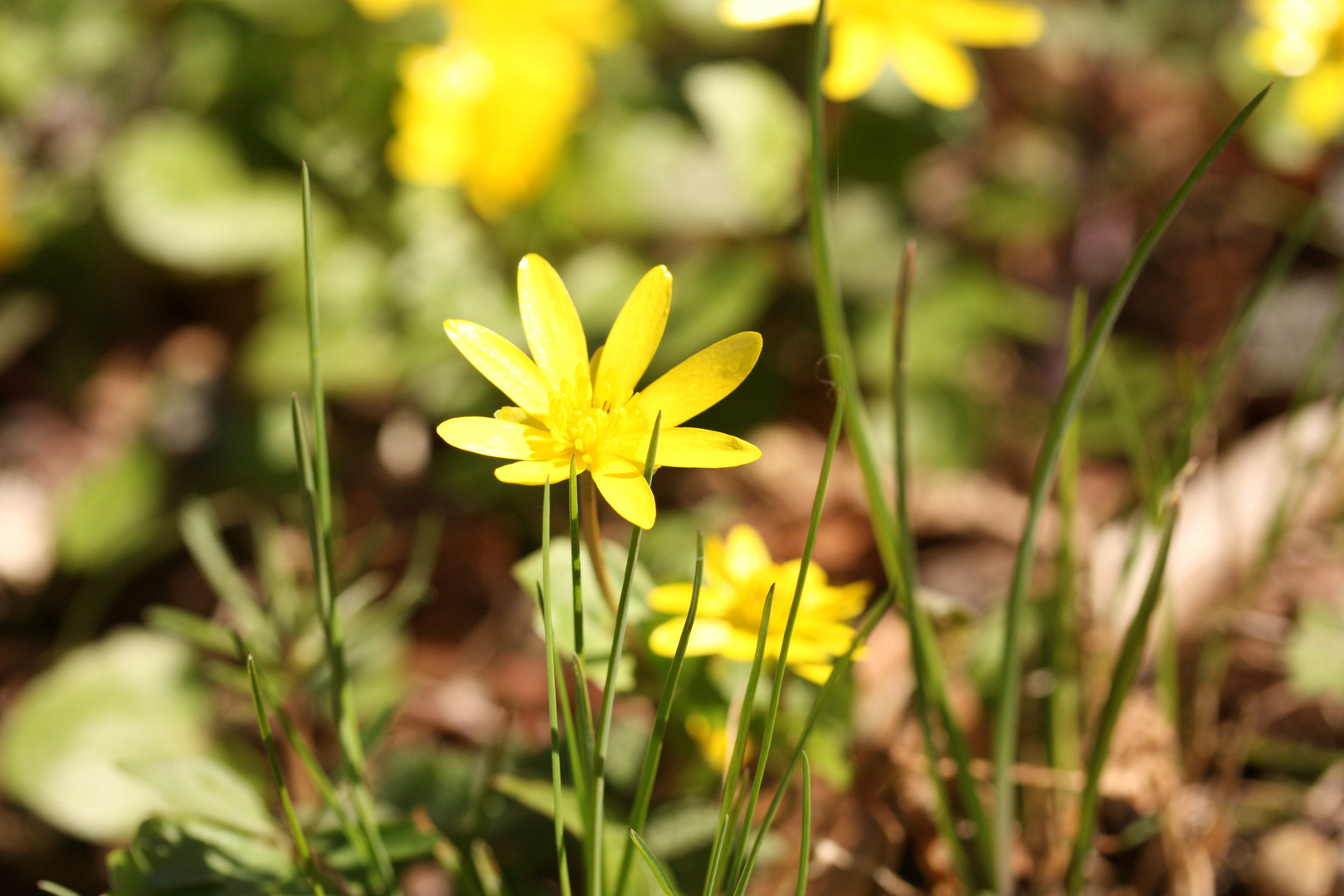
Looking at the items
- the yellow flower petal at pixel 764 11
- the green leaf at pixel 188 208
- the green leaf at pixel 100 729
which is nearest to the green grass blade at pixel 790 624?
the yellow flower petal at pixel 764 11

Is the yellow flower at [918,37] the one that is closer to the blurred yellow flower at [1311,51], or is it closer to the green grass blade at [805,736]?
the blurred yellow flower at [1311,51]

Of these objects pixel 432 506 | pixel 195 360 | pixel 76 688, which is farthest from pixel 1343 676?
pixel 195 360

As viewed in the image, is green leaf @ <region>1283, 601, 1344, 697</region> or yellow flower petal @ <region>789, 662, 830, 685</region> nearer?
yellow flower petal @ <region>789, 662, 830, 685</region>

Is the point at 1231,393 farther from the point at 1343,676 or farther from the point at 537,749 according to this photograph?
the point at 537,749

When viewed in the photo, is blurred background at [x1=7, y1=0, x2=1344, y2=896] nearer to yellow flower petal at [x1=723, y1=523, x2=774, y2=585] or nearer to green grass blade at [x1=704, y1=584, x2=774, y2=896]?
yellow flower petal at [x1=723, y1=523, x2=774, y2=585]

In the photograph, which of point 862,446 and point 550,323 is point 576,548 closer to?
point 550,323

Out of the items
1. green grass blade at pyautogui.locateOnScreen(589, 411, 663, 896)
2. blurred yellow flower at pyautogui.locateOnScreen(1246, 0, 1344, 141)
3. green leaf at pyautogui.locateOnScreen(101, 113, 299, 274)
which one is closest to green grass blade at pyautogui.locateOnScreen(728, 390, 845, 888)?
green grass blade at pyautogui.locateOnScreen(589, 411, 663, 896)
